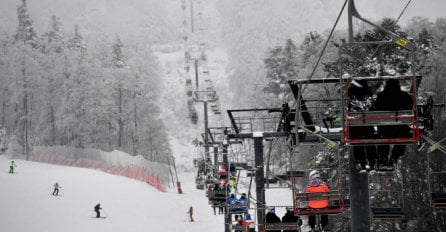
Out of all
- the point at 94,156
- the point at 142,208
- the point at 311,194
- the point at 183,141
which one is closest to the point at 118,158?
the point at 94,156

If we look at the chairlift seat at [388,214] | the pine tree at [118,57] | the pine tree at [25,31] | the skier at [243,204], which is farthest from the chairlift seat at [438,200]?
the pine tree at [25,31]

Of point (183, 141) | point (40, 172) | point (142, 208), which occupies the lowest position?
point (142, 208)

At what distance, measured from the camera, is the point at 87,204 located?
50938mm

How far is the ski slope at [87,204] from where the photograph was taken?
44.5 meters

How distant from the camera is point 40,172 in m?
61.6

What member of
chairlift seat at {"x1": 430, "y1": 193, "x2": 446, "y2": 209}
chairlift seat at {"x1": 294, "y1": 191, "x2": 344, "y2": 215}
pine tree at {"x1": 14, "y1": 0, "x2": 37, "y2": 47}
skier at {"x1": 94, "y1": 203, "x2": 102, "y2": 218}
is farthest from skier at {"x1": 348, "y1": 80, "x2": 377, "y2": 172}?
pine tree at {"x1": 14, "y1": 0, "x2": 37, "y2": 47}

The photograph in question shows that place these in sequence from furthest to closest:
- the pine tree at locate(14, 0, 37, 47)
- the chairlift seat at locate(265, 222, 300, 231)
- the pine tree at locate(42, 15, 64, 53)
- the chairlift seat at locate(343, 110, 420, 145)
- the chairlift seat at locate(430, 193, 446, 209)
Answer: the pine tree at locate(14, 0, 37, 47)
the pine tree at locate(42, 15, 64, 53)
the chairlift seat at locate(265, 222, 300, 231)
the chairlift seat at locate(430, 193, 446, 209)
the chairlift seat at locate(343, 110, 420, 145)

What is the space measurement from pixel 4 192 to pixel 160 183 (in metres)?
21.5

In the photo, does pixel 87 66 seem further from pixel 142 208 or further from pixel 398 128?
pixel 398 128

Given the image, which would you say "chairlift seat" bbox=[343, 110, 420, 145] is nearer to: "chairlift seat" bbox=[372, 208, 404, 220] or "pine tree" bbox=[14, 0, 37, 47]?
"chairlift seat" bbox=[372, 208, 404, 220]

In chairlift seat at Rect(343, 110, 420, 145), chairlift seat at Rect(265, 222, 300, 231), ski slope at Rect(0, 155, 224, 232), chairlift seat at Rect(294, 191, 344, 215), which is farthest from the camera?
ski slope at Rect(0, 155, 224, 232)

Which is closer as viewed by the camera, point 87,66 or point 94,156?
point 94,156

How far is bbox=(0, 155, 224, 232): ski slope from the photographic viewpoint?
146ft

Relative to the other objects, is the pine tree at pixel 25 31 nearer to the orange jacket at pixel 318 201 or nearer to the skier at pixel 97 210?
the skier at pixel 97 210
